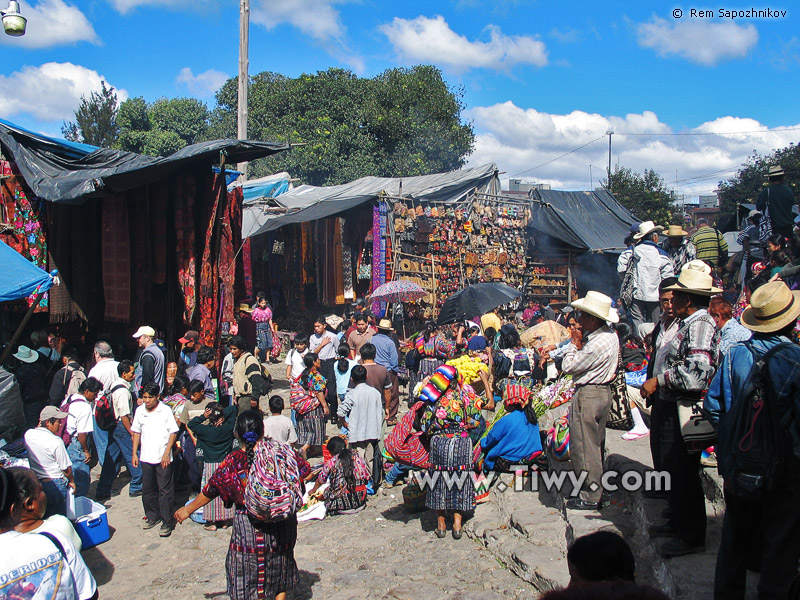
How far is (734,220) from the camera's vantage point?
1364 cm

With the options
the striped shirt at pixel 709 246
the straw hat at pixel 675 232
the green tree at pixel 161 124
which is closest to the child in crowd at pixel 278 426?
the straw hat at pixel 675 232

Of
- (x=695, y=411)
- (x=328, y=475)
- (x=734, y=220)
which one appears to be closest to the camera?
(x=695, y=411)

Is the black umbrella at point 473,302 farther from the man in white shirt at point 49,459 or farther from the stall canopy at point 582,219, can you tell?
the man in white shirt at point 49,459

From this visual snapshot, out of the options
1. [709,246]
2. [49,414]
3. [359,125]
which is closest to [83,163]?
[49,414]

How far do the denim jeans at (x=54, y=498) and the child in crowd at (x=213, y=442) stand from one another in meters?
1.63

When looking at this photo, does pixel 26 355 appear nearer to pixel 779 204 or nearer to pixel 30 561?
pixel 30 561

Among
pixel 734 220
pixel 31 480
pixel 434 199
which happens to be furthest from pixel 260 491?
pixel 734 220

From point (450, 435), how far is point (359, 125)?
25.1 metres

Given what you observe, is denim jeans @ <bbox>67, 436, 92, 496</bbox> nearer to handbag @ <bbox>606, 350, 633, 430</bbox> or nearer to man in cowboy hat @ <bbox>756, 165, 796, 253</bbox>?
handbag @ <bbox>606, 350, 633, 430</bbox>

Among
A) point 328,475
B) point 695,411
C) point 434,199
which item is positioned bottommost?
point 328,475

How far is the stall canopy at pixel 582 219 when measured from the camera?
16.2 metres

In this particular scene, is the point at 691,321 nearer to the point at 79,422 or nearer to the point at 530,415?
the point at 530,415

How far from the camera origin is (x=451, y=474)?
5.53 meters

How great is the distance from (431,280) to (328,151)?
50.3ft
